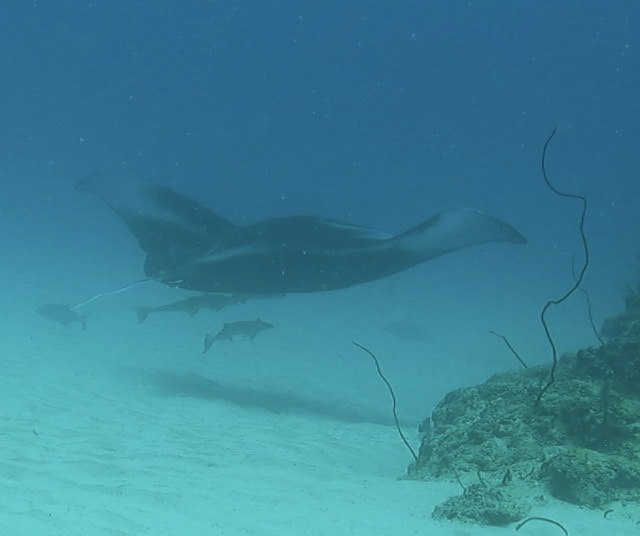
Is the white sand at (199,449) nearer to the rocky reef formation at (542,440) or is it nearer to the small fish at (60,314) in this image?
the rocky reef formation at (542,440)

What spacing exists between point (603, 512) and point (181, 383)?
725 centimetres

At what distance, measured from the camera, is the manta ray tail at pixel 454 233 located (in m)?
7.14

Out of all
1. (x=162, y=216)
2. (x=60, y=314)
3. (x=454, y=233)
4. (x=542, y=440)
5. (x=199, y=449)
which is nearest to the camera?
(x=542, y=440)

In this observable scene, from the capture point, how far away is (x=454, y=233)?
7.38 meters

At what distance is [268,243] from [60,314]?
830cm

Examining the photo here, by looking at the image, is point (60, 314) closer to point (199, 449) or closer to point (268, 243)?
point (268, 243)

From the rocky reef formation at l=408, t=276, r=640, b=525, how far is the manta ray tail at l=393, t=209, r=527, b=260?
1723 millimetres

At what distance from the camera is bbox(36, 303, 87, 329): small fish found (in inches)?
538

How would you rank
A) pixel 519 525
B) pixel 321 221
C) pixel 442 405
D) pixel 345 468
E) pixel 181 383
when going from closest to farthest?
pixel 519 525 → pixel 345 468 → pixel 442 405 → pixel 321 221 → pixel 181 383

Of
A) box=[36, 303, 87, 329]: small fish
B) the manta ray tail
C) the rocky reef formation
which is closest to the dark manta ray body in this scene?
the manta ray tail

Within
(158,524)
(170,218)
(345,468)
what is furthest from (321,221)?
(158,524)

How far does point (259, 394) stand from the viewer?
9.76m

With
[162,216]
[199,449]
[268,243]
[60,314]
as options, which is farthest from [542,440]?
[60,314]

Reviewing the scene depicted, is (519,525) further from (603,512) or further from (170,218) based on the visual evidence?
(170,218)
